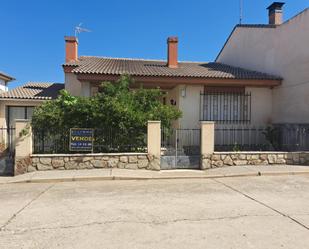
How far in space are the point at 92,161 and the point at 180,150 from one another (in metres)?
3.50

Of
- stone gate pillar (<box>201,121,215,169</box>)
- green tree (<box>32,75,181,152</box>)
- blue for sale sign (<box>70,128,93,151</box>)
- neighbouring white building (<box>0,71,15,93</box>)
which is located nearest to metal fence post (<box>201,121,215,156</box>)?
stone gate pillar (<box>201,121,215,169</box>)

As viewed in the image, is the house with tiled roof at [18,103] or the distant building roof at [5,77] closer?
the house with tiled roof at [18,103]

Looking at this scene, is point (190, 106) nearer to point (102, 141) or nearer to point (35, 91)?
point (102, 141)

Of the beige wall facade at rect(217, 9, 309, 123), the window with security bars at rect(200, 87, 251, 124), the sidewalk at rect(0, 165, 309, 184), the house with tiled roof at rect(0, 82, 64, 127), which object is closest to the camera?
the sidewalk at rect(0, 165, 309, 184)

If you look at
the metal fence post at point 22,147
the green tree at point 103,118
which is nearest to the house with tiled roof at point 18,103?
the green tree at point 103,118

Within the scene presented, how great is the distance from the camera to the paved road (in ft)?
12.9

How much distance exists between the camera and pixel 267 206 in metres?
5.58

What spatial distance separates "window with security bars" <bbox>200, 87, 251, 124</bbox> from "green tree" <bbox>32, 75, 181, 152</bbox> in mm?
3421

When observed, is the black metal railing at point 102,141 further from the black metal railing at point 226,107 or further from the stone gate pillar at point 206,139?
the black metal railing at point 226,107

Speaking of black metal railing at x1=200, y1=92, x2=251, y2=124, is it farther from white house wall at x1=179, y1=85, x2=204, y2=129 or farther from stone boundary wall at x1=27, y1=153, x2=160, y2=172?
stone boundary wall at x1=27, y1=153, x2=160, y2=172

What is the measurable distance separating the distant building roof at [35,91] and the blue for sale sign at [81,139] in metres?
5.61

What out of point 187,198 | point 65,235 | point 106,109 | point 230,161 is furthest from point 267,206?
point 106,109

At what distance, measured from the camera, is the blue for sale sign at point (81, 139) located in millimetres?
9633

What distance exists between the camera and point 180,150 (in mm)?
10906
